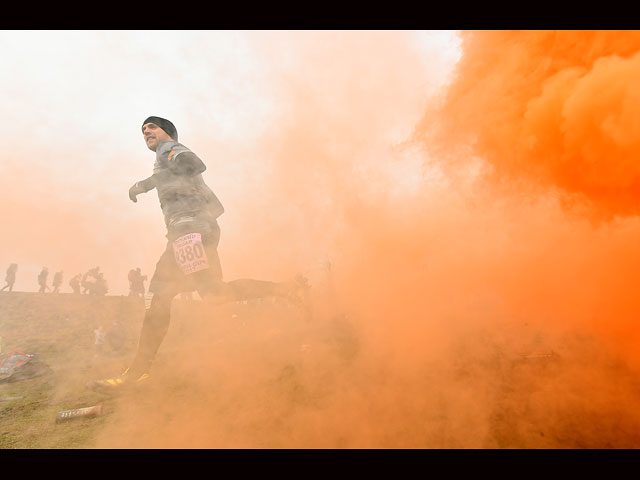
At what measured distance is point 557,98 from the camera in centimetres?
332

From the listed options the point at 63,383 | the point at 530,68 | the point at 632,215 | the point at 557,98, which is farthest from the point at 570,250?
the point at 63,383

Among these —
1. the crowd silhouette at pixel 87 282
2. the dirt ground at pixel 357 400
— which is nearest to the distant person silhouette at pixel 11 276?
the crowd silhouette at pixel 87 282

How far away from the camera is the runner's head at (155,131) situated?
353cm

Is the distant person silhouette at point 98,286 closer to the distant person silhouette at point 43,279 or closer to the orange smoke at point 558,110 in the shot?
the distant person silhouette at point 43,279

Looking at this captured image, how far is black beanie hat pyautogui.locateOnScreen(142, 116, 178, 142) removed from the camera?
3.56 m

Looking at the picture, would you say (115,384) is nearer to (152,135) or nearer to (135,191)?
(135,191)

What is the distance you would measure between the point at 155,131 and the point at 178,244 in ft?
5.40

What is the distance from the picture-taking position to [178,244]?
3.13 metres

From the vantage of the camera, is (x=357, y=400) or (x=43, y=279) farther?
(x=43, y=279)

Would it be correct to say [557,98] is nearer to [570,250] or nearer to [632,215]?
[632,215]

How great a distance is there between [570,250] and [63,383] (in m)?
7.57

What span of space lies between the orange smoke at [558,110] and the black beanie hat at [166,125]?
4.32 metres

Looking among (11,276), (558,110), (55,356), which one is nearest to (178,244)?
(558,110)
